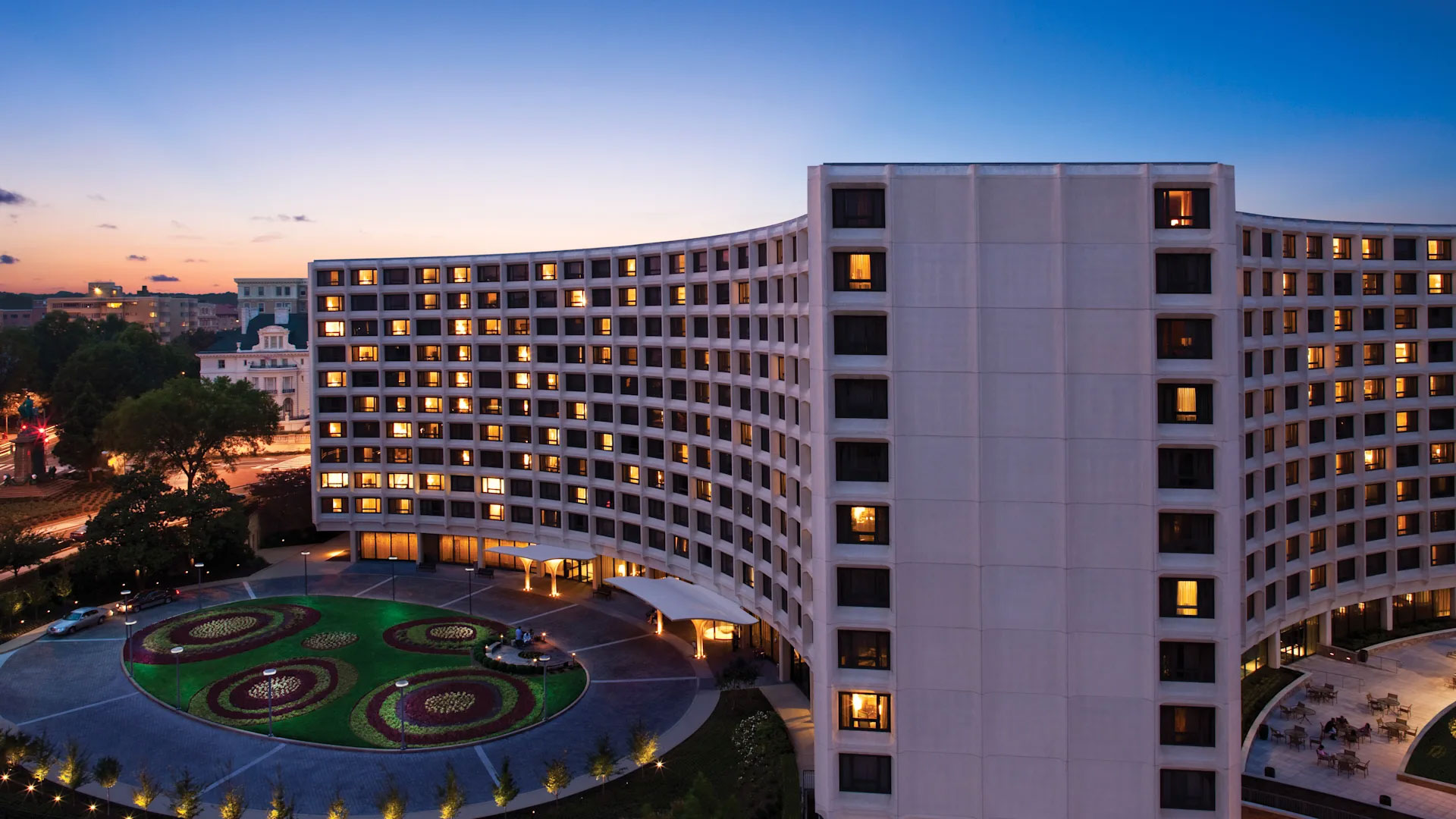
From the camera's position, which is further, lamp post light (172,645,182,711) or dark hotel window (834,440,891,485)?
lamp post light (172,645,182,711)

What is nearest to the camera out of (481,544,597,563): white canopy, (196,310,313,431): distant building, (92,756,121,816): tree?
(92,756,121,816): tree

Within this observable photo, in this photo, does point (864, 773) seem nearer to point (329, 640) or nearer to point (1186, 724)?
point (1186, 724)

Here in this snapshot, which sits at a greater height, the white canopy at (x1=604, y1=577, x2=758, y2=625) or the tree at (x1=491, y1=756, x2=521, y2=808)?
the white canopy at (x1=604, y1=577, x2=758, y2=625)

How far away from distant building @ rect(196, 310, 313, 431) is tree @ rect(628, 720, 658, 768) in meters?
125

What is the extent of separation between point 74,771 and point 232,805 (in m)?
8.66

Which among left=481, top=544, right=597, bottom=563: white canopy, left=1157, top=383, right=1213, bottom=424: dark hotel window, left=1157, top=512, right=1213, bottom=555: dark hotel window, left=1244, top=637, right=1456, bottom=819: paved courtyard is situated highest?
left=1157, top=383, right=1213, bottom=424: dark hotel window

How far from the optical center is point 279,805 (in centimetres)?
3556

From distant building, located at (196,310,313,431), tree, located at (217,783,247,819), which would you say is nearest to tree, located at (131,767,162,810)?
tree, located at (217,783,247,819)

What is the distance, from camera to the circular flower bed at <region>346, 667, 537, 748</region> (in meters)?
45.6

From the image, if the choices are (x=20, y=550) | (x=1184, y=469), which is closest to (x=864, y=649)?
(x=1184, y=469)

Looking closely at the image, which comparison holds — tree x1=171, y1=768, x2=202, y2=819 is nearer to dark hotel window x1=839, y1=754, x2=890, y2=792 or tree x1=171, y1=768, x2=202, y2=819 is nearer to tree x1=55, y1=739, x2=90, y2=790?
tree x1=55, y1=739, x2=90, y2=790

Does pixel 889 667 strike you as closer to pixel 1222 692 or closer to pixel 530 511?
pixel 1222 692

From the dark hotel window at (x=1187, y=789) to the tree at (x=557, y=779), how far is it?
2426 centimetres

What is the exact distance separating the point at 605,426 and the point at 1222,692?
1818 inches
